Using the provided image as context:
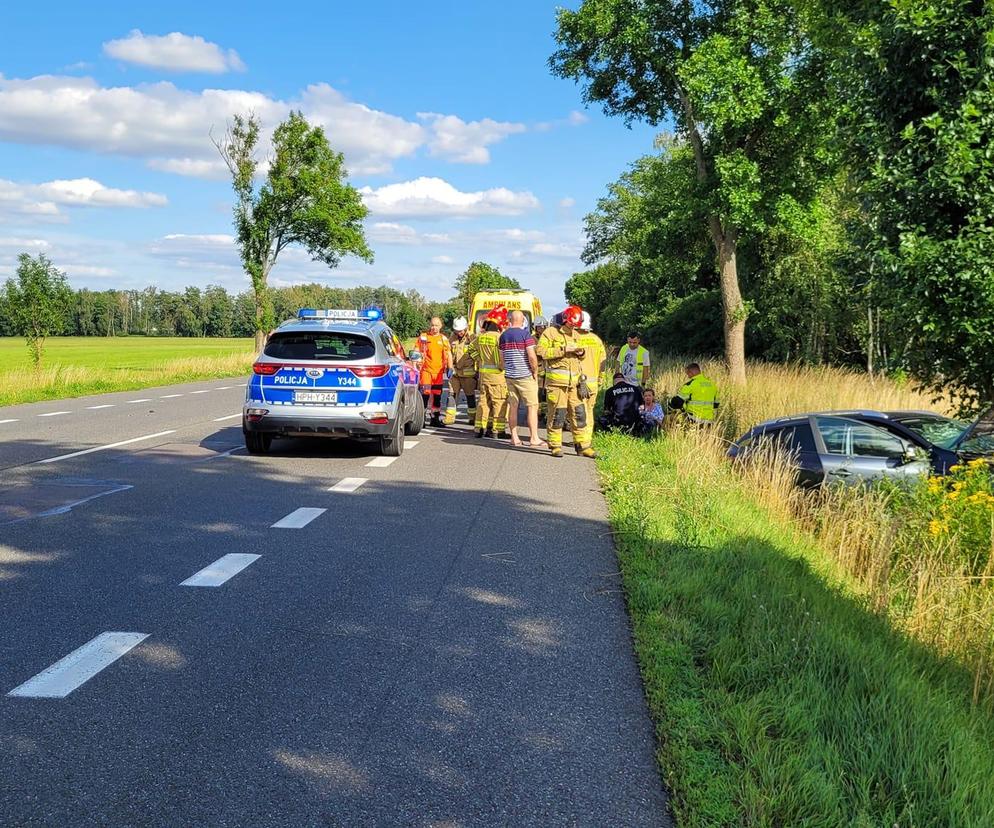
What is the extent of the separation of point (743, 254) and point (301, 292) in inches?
5092

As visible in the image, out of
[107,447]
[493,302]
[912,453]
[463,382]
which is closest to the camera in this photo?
[912,453]

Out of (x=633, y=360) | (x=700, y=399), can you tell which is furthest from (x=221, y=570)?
(x=633, y=360)

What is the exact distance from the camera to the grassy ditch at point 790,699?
3.19m

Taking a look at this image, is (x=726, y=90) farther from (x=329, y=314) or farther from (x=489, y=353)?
(x=329, y=314)

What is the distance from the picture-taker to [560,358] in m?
12.9

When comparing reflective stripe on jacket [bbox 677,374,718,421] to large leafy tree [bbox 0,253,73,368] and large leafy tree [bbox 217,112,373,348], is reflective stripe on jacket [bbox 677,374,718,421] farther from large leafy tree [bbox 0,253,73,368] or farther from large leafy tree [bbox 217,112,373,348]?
large leafy tree [bbox 217,112,373,348]

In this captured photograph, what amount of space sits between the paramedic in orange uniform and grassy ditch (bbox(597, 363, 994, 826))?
293 inches

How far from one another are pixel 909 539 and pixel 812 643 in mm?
3543

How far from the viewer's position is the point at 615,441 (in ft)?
47.1

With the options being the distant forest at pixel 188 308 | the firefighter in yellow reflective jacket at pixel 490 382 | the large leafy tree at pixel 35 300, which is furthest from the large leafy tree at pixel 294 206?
the distant forest at pixel 188 308

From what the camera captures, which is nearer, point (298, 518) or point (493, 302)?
point (298, 518)

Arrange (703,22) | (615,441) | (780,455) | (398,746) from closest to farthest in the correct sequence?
(398,746) < (780,455) < (615,441) < (703,22)

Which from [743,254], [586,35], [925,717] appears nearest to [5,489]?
[925,717]

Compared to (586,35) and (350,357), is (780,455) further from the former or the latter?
(586,35)
